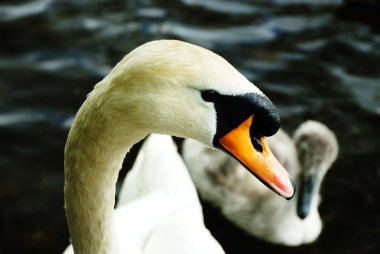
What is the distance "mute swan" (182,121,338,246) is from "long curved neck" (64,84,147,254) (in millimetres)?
2165

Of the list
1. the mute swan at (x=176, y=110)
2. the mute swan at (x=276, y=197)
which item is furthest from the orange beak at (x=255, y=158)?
the mute swan at (x=276, y=197)

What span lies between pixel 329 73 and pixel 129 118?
408 cm

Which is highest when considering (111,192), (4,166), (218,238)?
(111,192)

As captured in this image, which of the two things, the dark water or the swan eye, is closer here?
the swan eye

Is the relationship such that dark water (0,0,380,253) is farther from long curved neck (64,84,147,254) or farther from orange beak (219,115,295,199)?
orange beak (219,115,295,199)

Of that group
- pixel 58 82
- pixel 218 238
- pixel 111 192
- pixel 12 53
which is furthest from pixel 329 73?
pixel 111 192

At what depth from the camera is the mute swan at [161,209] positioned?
11.7ft

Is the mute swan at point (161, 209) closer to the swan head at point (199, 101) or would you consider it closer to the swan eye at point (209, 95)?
the swan head at point (199, 101)

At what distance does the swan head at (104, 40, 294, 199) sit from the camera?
83.8 inches

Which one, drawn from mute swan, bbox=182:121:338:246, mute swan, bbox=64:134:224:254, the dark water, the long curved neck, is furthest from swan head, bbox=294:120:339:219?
the long curved neck

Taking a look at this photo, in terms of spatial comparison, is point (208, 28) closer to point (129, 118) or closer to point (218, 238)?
point (218, 238)

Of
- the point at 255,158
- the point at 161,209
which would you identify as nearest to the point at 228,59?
the point at 161,209

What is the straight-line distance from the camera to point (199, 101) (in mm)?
2180

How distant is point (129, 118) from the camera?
7.66 feet
